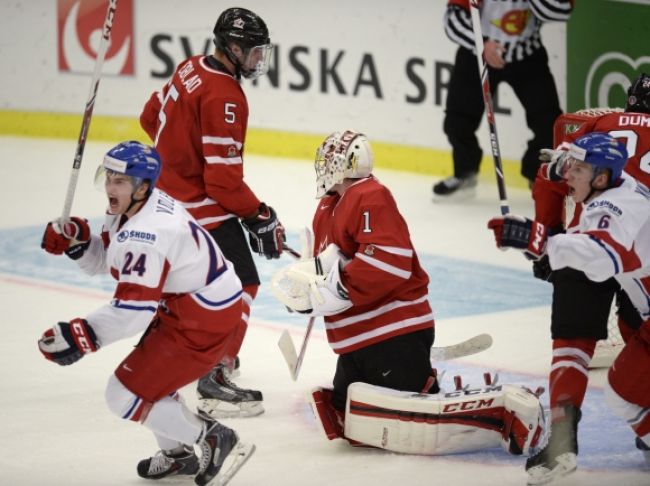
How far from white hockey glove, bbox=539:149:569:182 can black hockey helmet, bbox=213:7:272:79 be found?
43.8 inches

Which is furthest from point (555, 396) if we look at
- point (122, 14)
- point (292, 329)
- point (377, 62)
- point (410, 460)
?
point (122, 14)

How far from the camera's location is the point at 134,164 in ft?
12.4

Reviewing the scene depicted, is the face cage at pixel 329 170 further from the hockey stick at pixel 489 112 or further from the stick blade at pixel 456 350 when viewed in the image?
the stick blade at pixel 456 350

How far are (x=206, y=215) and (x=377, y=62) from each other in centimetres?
474

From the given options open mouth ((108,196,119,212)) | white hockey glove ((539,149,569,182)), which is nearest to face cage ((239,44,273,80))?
white hockey glove ((539,149,569,182))

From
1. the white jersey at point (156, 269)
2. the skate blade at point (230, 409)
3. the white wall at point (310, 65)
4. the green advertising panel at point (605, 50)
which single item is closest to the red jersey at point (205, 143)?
the skate blade at point (230, 409)

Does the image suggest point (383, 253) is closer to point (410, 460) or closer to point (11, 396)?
point (410, 460)

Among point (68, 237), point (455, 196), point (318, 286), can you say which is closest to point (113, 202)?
point (68, 237)

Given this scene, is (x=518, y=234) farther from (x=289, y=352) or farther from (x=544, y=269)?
(x=289, y=352)

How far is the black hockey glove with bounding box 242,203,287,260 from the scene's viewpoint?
4895 millimetres

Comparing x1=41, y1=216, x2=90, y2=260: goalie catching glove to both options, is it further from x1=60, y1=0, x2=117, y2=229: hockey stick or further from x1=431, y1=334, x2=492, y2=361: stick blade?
x1=431, y1=334, x2=492, y2=361: stick blade

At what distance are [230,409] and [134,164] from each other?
49.9 inches

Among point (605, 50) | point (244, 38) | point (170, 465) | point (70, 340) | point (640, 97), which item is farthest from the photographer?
point (605, 50)

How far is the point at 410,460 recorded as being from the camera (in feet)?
13.7
